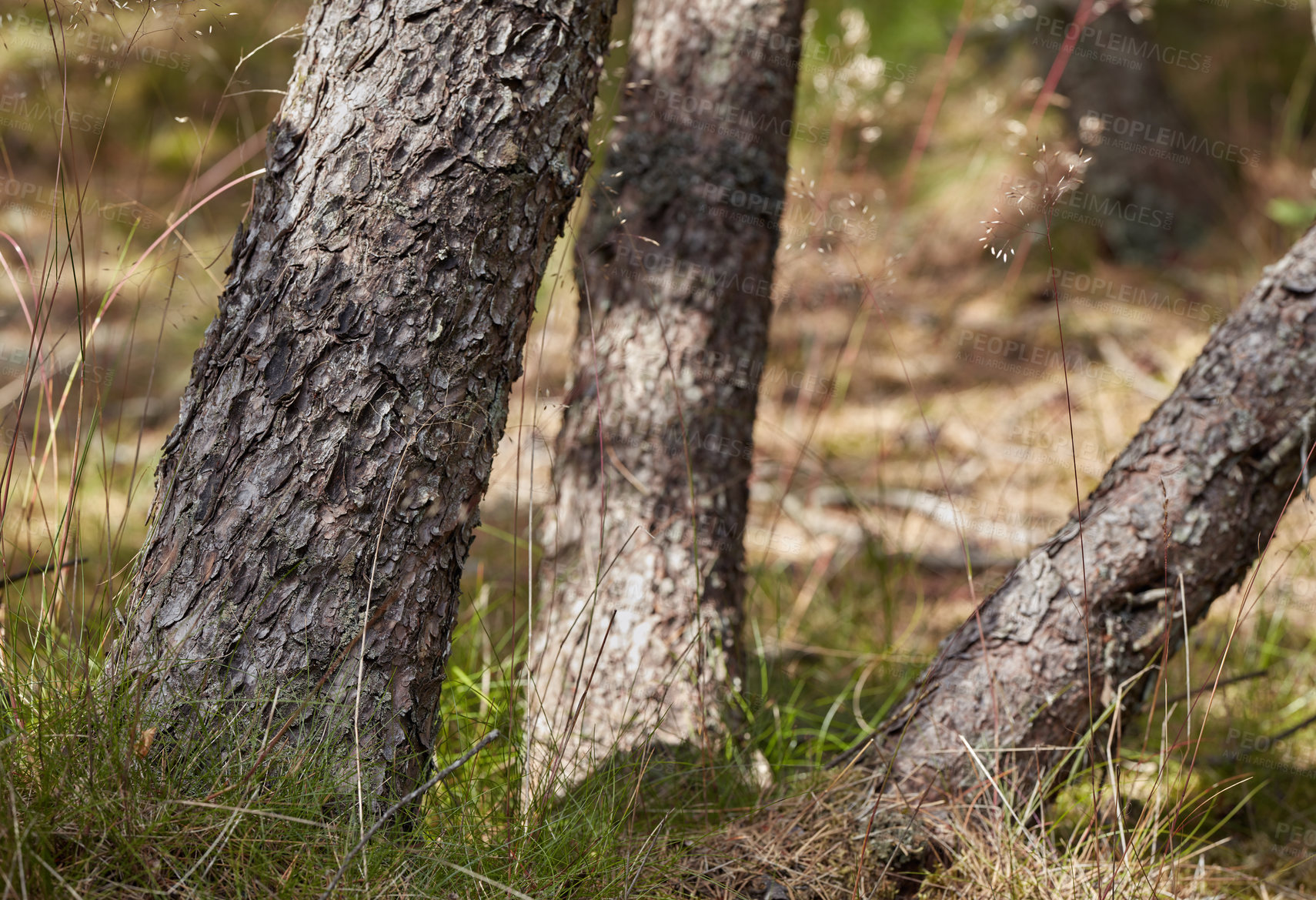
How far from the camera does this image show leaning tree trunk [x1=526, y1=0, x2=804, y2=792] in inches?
84.0

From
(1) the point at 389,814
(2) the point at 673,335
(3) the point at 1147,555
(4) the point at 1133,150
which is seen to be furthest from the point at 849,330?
(1) the point at 389,814

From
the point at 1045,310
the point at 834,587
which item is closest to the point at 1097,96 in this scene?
the point at 1045,310

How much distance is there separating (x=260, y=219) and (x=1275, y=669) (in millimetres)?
3000

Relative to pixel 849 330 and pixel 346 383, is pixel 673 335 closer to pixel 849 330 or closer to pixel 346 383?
pixel 346 383

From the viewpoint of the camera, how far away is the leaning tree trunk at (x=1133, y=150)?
520 centimetres

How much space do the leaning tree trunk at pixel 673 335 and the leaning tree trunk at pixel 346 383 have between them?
29.7 inches

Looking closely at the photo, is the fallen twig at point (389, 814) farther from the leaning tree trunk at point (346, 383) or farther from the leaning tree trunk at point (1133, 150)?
the leaning tree trunk at point (1133, 150)

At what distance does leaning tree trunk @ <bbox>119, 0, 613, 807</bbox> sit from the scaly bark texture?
1062 millimetres

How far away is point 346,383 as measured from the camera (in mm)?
1322

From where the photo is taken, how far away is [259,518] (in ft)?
4.31

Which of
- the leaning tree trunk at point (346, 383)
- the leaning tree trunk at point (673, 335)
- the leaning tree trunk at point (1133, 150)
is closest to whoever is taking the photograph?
the leaning tree trunk at point (346, 383)

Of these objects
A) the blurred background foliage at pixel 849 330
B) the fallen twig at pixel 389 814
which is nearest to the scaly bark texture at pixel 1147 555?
the blurred background foliage at pixel 849 330

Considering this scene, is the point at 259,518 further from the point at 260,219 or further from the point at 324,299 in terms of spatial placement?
the point at 260,219

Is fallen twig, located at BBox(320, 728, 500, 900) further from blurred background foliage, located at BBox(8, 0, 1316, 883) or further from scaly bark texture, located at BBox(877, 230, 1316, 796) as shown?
scaly bark texture, located at BBox(877, 230, 1316, 796)
